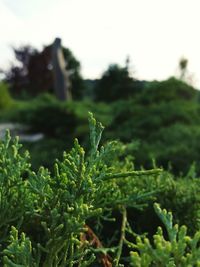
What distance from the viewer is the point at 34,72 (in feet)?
151

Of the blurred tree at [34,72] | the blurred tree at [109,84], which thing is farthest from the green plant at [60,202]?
the blurred tree at [34,72]

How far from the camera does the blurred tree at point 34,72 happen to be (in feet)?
149

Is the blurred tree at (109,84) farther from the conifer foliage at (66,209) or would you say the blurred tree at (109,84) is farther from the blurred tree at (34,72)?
the conifer foliage at (66,209)

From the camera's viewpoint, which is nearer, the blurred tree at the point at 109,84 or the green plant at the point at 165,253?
the green plant at the point at 165,253

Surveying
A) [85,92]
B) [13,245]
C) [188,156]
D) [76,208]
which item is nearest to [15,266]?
[13,245]

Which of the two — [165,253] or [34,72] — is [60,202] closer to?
[165,253]

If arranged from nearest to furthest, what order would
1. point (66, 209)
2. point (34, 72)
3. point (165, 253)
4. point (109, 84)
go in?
point (165, 253) → point (66, 209) → point (109, 84) → point (34, 72)

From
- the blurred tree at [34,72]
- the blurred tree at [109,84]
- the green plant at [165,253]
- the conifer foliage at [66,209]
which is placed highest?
the blurred tree at [34,72]

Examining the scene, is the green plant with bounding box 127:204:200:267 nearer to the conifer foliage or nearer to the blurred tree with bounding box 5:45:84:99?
the conifer foliage

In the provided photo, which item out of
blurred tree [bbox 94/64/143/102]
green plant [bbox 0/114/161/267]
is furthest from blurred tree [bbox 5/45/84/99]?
green plant [bbox 0/114/161/267]

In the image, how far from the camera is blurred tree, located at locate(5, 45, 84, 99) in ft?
149

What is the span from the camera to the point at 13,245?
0.97m

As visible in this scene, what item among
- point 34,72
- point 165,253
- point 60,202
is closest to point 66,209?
point 60,202

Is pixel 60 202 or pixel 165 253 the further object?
pixel 60 202
